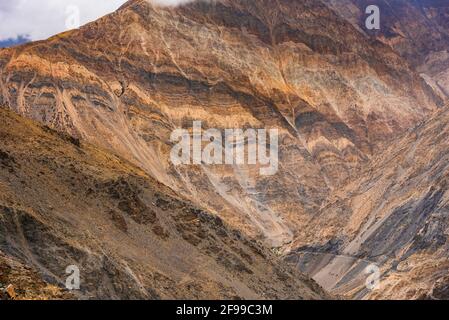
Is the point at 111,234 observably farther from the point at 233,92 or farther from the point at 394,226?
the point at 233,92

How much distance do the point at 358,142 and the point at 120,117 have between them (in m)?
42.4

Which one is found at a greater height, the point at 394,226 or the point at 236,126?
the point at 236,126

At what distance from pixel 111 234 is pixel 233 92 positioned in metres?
85.0

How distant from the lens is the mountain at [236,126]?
52.3 meters

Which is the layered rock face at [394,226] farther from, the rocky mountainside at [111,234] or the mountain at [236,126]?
the rocky mountainside at [111,234]

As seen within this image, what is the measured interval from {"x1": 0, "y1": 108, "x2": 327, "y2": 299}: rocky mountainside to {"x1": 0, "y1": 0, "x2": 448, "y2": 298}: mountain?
0.56ft

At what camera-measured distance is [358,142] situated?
137 metres

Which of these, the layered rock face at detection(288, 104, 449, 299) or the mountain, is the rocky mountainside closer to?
the mountain

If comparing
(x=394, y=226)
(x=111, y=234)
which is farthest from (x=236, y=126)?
(x=111, y=234)

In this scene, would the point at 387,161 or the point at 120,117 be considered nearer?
the point at 387,161

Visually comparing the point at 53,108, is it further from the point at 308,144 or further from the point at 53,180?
the point at 53,180

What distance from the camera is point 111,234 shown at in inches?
1922

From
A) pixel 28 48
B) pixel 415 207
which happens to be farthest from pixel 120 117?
pixel 415 207

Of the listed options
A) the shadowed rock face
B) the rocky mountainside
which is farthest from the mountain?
the shadowed rock face
